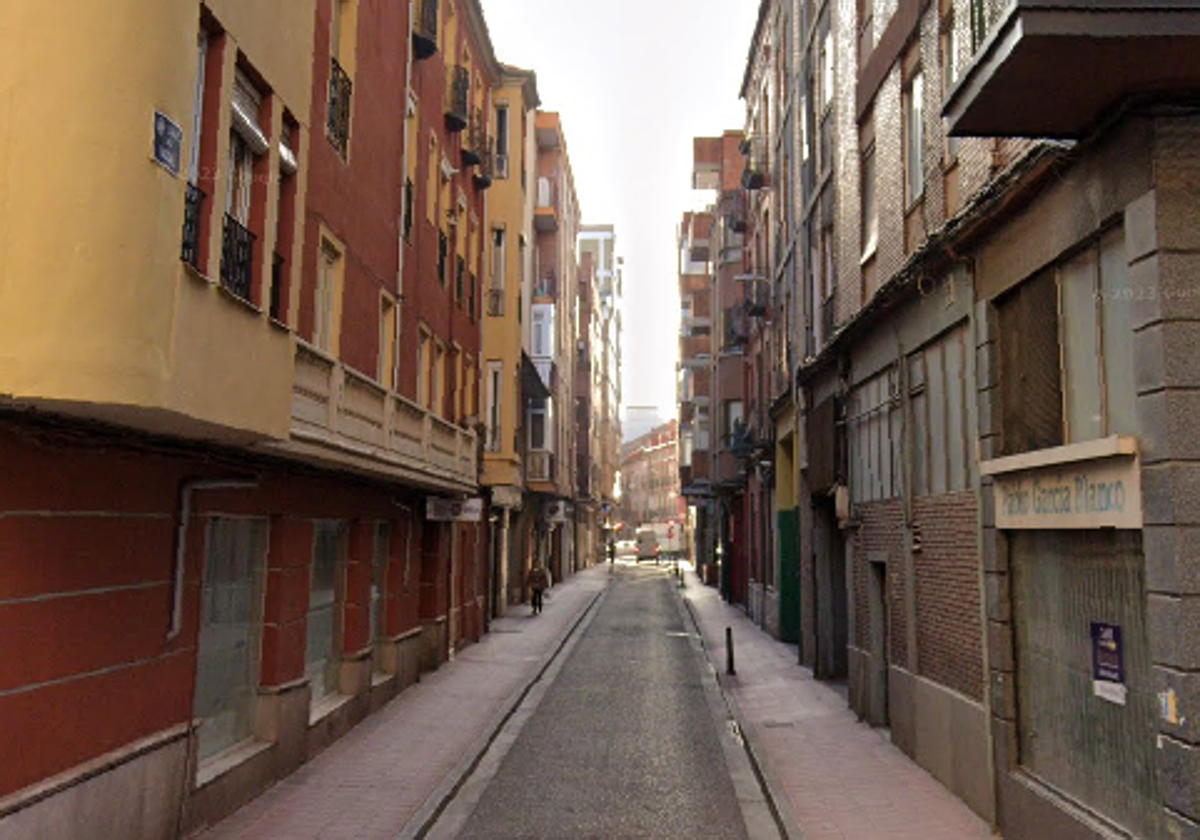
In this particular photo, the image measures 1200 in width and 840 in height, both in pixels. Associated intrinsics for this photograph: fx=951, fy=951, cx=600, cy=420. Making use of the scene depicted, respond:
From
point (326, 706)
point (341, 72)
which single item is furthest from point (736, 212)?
point (326, 706)

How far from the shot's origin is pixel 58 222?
19.4 ft

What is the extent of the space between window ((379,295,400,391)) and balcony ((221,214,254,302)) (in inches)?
246

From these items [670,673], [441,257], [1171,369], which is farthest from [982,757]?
[441,257]

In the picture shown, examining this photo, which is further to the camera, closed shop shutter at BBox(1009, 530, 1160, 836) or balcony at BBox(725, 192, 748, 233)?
balcony at BBox(725, 192, 748, 233)

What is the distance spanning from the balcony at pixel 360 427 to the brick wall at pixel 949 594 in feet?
23.3

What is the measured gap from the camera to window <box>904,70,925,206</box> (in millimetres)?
12337

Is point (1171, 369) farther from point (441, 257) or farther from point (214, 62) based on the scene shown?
point (441, 257)

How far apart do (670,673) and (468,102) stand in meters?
13.6

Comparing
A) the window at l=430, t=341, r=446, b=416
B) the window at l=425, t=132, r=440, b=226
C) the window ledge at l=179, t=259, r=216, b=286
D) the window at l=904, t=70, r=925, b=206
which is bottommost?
the window ledge at l=179, t=259, r=216, b=286

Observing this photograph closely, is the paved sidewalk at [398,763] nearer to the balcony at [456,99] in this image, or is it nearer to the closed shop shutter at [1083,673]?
the closed shop shutter at [1083,673]

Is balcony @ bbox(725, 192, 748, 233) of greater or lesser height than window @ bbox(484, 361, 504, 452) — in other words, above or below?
above

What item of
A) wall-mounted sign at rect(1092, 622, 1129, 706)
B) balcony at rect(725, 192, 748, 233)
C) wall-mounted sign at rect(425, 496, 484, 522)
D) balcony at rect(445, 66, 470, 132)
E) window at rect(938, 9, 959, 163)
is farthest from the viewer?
balcony at rect(725, 192, 748, 233)

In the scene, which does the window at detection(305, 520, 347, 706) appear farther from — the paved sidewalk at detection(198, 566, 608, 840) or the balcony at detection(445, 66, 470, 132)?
the balcony at detection(445, 66, 470, 132)

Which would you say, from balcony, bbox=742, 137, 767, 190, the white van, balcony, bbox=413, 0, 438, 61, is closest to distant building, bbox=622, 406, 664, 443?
the white van
